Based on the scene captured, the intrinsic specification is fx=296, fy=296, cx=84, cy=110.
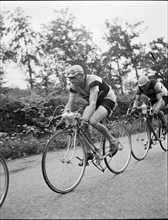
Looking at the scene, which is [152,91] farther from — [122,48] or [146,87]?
[122,48]

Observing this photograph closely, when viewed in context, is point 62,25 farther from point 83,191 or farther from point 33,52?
point 83,191

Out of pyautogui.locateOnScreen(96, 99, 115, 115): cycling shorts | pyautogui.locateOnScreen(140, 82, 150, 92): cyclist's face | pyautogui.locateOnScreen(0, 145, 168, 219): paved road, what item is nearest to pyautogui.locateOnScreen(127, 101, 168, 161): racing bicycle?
pyautogui.locateOnScreen(140, 82, 150, 92): cyclist's face

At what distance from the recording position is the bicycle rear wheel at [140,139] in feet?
20.4

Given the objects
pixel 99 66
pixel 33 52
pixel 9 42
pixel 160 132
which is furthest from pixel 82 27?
pixel 160 132

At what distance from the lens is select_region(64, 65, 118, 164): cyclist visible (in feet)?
14.8

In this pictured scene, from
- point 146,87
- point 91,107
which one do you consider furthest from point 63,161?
point 146,87

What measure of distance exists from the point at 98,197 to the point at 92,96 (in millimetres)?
1524

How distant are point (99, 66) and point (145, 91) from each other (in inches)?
987

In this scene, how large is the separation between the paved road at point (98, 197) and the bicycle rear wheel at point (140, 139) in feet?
2.21

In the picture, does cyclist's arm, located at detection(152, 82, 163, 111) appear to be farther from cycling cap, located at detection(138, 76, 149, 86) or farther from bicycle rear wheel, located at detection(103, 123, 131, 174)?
bicycle rear wheel, located at detection(103, 123, 131, 174)

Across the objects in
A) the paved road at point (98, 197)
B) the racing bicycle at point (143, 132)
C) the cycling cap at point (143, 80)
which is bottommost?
the paved road at point (98, 197)

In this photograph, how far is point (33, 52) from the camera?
2703cm

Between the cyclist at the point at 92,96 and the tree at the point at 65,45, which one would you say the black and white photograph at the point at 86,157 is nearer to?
the cyclist at the point at 92,96

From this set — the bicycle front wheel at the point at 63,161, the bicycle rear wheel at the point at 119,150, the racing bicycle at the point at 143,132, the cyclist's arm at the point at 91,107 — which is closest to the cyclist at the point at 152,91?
the racing bicycle at the point at 143,132
